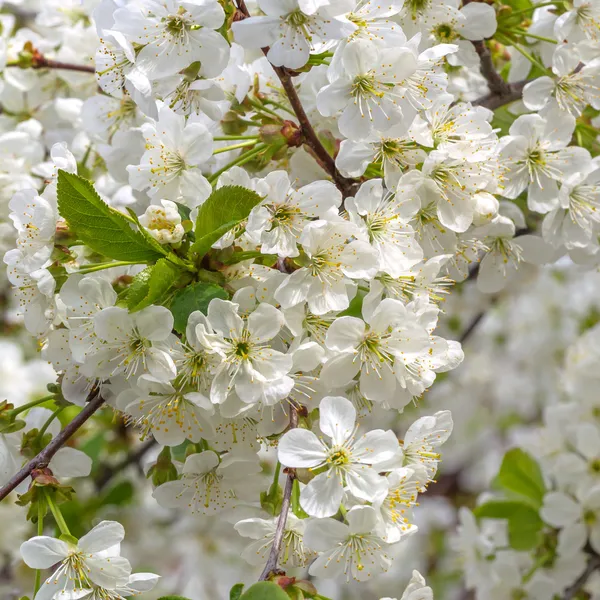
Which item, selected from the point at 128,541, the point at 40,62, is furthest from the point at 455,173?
the point at 128,541

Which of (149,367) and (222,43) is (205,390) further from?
(222,43)

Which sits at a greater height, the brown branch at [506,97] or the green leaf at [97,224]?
the green leaf at [97,224]

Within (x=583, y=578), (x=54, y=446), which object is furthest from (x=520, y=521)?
(x=54, y=446)

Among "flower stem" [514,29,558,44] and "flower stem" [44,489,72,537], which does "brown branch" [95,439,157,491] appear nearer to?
"flower stem" [44,489,72,537]

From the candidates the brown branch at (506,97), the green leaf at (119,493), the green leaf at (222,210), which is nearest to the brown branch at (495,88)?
the brown branch at (506,97)

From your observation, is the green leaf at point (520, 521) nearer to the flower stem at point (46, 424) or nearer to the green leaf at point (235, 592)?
the green leaf at point (235, 592)
